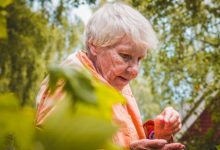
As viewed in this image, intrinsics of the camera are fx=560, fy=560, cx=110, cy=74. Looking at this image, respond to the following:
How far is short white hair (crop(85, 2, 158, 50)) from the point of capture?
227cm

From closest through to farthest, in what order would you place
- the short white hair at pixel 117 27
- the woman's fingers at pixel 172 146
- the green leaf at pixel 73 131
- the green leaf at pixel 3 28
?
the green leaf at pixel 73 131
the green leaf at pixel 3 28
the woman's fingers at pixel 172 146
the short white hair at pixel 117 27

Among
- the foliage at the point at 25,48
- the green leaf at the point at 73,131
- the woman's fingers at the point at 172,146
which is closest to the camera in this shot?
the green leaf at the point at 73,131

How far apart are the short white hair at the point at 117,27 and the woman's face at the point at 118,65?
0.16 ft

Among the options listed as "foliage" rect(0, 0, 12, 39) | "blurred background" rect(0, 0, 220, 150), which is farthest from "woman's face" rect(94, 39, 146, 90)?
"blurred background" rect(0, 0, 220, 150)

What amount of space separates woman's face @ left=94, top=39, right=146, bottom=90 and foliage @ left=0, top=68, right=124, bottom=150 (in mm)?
1956

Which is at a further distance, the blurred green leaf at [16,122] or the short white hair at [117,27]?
the short white hair at [117,27]

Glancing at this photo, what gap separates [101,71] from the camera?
240cm

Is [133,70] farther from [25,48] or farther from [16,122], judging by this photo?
[25,48]

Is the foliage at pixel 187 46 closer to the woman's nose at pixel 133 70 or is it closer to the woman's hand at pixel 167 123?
the woman's nose at pixel 133 70

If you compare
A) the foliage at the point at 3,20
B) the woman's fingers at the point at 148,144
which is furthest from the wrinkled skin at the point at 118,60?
the foliage at the point at 3,20

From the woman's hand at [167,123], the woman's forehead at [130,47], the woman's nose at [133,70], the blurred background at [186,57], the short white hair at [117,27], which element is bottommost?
the blurred background at [186,57]

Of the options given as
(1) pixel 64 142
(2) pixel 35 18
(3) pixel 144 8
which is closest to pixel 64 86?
(1) pixel 64 142

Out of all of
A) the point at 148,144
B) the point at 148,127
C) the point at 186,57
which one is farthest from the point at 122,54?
the point at 186,57

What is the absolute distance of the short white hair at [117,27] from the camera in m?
2.27
